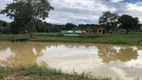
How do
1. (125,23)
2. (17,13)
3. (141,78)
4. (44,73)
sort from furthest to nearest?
(125,23)
(17,13)
(141,78)
(44,73)

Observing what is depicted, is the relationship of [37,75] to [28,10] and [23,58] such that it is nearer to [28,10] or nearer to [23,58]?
[23,58]

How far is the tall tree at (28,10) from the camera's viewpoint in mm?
27484

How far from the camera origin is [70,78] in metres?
5.32

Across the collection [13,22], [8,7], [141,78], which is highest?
[8,7]

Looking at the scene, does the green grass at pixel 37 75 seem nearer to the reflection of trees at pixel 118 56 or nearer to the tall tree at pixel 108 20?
the reflection of trees at pixel 118 56

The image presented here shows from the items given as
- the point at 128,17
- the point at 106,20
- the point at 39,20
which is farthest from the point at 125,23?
the point at 39,20

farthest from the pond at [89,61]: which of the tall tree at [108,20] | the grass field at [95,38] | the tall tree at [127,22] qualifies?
the tall tree at [108,20]

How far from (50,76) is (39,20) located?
Answer: 23601 mm

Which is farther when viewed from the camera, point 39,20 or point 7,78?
point 39,20

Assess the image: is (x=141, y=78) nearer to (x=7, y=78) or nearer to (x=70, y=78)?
(x=70, y=78)

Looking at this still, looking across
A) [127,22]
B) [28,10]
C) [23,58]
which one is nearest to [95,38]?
[28,10]

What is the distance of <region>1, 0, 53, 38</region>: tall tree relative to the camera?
27484 mm

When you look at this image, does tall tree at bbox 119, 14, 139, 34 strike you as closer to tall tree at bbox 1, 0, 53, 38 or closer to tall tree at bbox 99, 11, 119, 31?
tall tree at bbox 99, 11, 119, 31

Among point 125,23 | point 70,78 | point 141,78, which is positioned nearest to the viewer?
point 70,78
